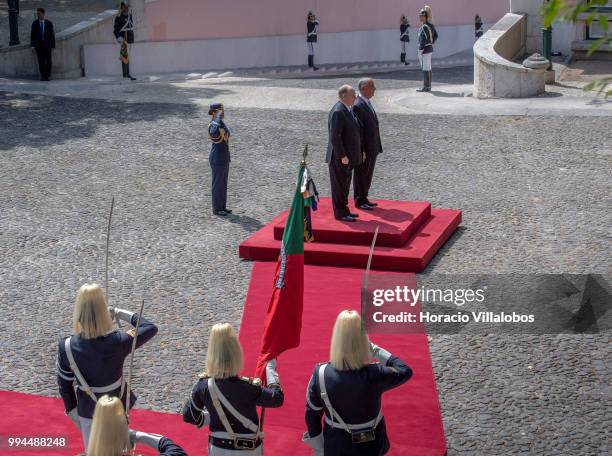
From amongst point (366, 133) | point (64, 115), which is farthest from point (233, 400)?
point (64, 115)

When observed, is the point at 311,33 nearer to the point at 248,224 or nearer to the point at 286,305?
the point at 248,224

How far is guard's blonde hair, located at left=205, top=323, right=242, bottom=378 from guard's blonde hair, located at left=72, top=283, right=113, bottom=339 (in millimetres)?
888

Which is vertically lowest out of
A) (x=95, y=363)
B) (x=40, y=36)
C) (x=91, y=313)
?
(x=95, y=363)

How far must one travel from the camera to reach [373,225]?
12.9 metres

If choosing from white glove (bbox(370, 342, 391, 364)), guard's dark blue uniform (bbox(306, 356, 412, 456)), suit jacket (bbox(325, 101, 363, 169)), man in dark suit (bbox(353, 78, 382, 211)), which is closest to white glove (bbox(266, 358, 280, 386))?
guard's dark blue uniform (bbox(306, 356, 412, 456))

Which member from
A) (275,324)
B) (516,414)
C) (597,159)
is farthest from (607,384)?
(597,159)

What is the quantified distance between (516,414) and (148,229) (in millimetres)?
6699

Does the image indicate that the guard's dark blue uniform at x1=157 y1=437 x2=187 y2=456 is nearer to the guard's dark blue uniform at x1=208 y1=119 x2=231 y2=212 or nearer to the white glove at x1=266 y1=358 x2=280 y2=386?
the white glove at x1=266 y1=358 x2=280 y2=386

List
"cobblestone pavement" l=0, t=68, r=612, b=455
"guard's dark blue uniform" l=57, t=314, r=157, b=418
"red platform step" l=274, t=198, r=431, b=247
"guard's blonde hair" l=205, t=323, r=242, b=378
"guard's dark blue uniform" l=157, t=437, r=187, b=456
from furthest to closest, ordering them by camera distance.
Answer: "red platform step" l=274, t=198, r=431, b=247
"cobblestone pavement" l=0, t=68, r=612, b=455
"guard's dark blue uniform" l=57, t=314, r=157, b=418
"guard's blonde hair" l=205, t=323, r=242, b=378
"guard's dark blue uniform" l=157, t=437, r=187, b=456

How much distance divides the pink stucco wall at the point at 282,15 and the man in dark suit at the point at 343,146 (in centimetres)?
1836

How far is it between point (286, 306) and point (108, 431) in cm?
349

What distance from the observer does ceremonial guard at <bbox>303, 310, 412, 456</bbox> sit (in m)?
6.39

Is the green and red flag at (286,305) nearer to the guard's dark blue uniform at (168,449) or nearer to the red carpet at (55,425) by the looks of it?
the red carpet at (55,425)

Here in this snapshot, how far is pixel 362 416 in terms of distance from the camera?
6.54 m
